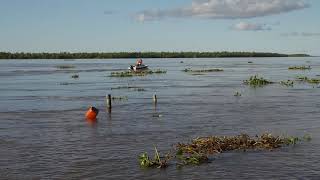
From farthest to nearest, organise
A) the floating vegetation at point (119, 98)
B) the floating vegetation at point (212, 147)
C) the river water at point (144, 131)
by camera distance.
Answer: the floating vegetation at point (119, 98) < the floating vegetation at point (212, 147) < the river water at point (144, 131)

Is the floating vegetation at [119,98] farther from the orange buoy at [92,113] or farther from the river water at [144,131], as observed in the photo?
the orange buoy at [92,113]

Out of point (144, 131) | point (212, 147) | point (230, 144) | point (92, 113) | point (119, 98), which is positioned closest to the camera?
point (212, 147)

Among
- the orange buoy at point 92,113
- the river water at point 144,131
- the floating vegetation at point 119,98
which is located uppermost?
the orange buoy at point 92,113

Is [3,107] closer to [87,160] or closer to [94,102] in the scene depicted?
[94,102]

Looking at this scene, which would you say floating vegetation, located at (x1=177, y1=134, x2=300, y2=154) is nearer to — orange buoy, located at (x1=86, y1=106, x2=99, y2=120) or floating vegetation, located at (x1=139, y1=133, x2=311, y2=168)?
floating vegetation, located at (x1=139, y1=133, x2=311, y2=168)

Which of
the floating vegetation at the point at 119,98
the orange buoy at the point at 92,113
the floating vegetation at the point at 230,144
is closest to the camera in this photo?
the floating vegetation at the point at 230,144

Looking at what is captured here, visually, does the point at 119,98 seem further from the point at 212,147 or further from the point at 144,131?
the point at 212,147

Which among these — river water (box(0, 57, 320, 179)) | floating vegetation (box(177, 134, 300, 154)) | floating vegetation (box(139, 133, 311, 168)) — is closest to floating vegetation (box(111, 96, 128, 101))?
river water (box(0, 57, 320, 179))

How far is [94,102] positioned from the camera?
42.1m

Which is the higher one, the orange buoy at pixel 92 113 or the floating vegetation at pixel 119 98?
the orange buoy at pixel 92 113

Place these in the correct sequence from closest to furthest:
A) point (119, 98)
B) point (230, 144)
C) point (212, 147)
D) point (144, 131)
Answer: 1. point (212, 147)
2. point (230, 144)
3. point (144, 131)
4. point (119, 98)

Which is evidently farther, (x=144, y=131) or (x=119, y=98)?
(x=119, y=98)

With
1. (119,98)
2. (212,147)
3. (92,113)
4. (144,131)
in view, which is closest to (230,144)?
(212,147)

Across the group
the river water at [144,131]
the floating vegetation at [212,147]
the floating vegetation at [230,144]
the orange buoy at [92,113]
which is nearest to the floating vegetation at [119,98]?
the river water at [144,131]
